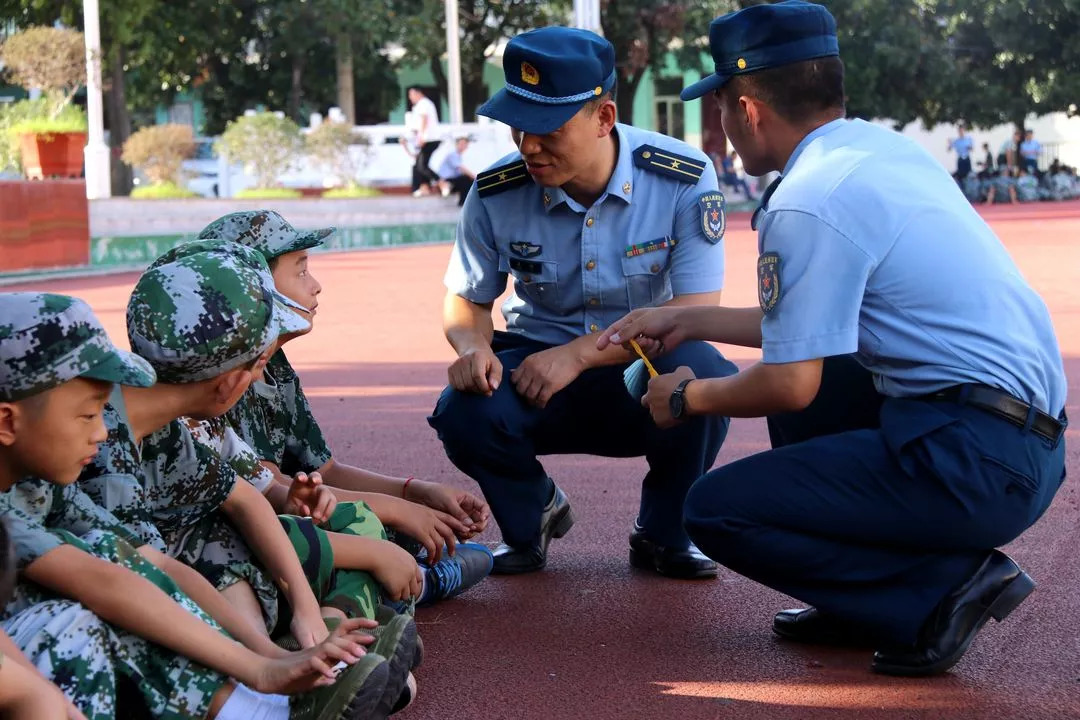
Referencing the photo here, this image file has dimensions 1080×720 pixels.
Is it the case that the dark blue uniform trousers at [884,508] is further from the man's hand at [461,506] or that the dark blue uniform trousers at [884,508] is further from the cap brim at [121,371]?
the cap brim at [121,371]

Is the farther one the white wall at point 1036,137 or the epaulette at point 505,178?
the white wall at point 1036,137

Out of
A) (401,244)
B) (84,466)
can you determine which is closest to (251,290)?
(84,466)

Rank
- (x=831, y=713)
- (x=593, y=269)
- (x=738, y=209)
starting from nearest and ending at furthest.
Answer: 1. (x=831, y=713)
2. (x=593, y=269)
3. (x=738, y=209)

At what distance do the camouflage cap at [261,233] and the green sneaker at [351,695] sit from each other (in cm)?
118

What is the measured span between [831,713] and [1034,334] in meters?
0.90

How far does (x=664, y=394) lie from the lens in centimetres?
340

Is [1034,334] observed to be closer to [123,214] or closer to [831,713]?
[831,713]

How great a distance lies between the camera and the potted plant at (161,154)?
68.8ft

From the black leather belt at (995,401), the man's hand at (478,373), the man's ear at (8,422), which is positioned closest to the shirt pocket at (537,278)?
the man's hand at (478,373)

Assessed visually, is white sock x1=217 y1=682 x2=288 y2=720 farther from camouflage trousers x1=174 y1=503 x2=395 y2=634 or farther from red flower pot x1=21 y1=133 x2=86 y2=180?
red flower pot x1=21 y1=133 x2=86 y2=180

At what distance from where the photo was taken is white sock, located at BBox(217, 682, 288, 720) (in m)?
2.41

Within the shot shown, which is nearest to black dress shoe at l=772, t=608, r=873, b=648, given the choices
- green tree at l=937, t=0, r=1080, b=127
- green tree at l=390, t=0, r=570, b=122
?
green tree at l=390, t=0, r=570, b=122

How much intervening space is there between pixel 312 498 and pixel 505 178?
55.0 inches

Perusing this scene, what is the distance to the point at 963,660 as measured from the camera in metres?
3.29
